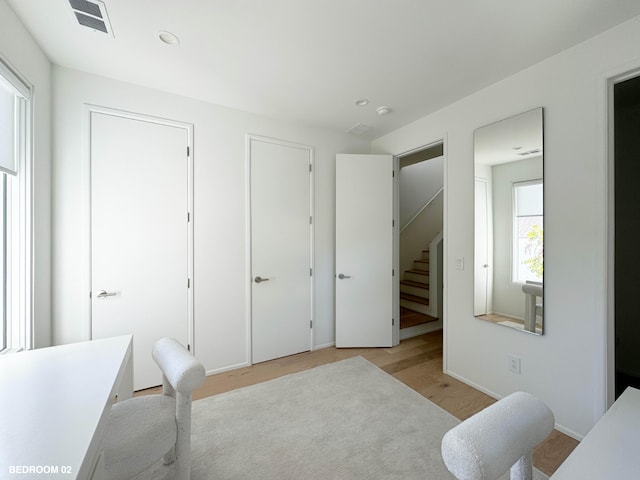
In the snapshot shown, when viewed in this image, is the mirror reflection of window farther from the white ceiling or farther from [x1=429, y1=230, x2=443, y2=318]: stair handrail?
[x1=429, y1=230, x2=443, y2=318]: stair handrail

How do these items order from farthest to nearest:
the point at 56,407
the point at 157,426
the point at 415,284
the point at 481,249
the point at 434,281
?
the point at 415,284 → the point at 434,281 → the point at 481,249 → the point at 157,426 → the point at 56,407

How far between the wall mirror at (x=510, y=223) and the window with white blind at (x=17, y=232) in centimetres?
328

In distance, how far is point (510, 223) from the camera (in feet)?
7.15

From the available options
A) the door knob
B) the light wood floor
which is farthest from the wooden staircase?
the door knob

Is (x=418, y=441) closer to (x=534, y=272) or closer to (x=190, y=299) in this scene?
(x=534, y=272)

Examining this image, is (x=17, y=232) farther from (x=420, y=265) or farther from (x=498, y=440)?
(x=420, y=265)

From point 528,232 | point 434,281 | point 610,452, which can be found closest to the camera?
point 610,452

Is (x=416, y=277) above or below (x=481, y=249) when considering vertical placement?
below

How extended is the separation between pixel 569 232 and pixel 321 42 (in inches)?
81.9

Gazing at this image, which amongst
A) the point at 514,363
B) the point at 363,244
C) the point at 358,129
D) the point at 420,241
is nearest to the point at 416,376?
the point at 514,363

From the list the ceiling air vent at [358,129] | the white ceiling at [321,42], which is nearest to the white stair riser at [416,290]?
the ceiling air vent at [358,129]

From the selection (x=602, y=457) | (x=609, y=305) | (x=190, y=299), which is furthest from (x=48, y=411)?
(x=609, y=305)

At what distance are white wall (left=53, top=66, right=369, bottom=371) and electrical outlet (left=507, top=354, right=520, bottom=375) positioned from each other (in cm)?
181

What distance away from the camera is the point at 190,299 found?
249 centimetres
